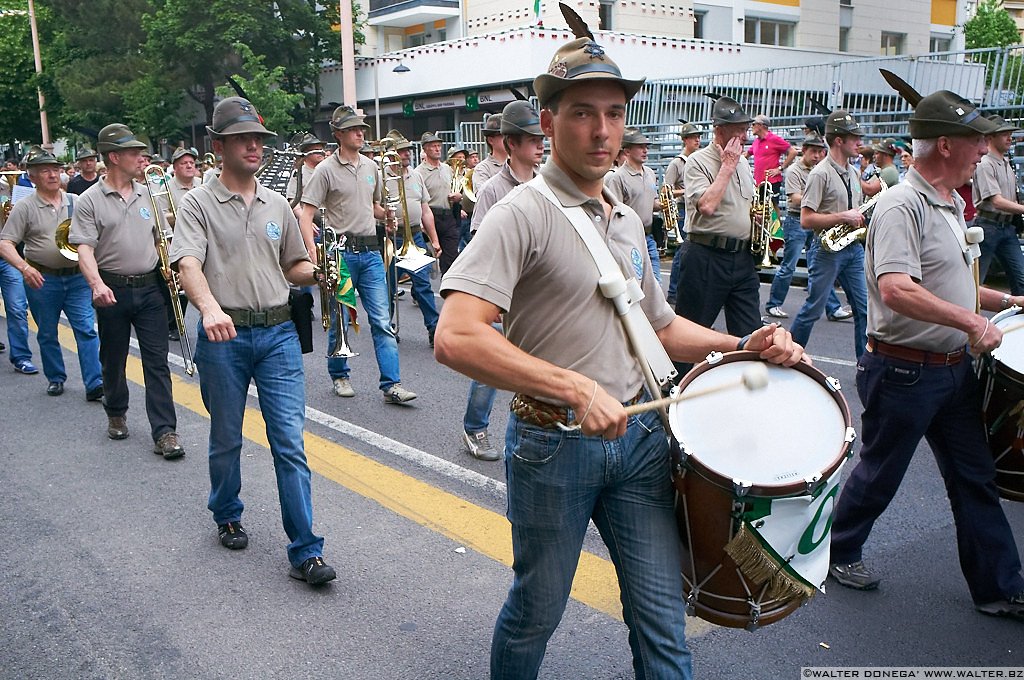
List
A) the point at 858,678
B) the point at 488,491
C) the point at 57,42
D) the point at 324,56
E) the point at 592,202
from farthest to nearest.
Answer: the point at 57,42 < the point at 324,56 < the point at 488,491 < the point at 858,678 < the point at 592,202

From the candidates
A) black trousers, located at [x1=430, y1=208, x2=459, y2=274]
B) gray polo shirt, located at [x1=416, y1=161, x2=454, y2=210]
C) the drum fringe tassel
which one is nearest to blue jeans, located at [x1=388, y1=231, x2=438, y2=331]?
black trousers, located at [x1=430, y1=208, x2=459, y2=274]

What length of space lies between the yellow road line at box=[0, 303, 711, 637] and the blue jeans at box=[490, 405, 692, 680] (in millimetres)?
1240

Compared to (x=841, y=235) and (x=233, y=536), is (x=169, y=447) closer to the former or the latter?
(x=233, y=536)

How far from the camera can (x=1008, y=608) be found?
3918 mm

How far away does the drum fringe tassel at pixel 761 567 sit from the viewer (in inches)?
103

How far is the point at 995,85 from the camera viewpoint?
1408 centimetres

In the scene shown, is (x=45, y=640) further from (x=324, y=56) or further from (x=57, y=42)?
(x=57, y=42)

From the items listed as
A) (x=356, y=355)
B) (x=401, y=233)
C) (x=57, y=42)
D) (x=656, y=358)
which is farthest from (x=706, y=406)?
(x=57, y=42)

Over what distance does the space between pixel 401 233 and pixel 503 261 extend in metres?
8.27

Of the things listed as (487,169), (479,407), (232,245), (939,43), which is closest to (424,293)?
(487,169)

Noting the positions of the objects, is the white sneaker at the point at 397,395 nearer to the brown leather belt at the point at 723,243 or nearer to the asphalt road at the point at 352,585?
the asphalt road at the point at 352,585

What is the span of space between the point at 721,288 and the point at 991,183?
3721 millimetres

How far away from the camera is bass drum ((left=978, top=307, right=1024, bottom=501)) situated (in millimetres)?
3789

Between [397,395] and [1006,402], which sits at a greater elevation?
[1006,402]
